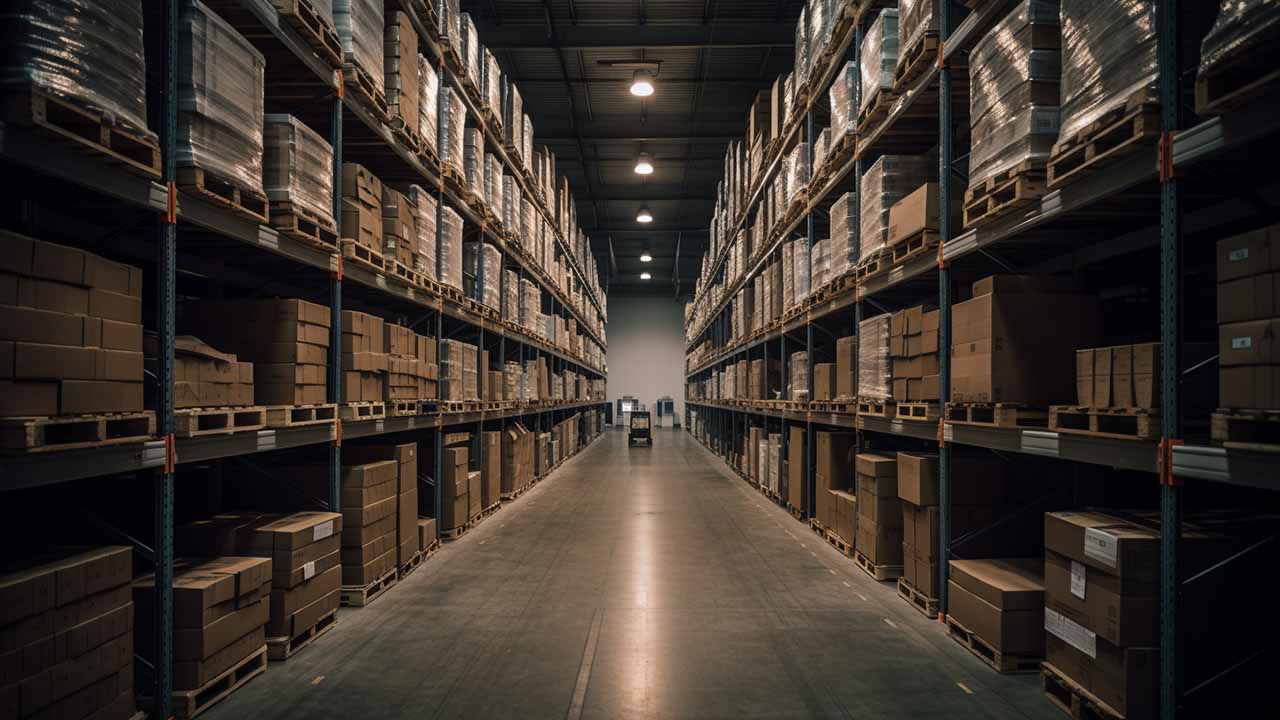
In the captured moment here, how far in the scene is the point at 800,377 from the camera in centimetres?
870

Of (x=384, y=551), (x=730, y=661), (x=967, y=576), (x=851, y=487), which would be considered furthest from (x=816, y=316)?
(x=384, y=551)

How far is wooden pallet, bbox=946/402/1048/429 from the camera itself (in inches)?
151

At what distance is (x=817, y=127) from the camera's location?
29.0ft

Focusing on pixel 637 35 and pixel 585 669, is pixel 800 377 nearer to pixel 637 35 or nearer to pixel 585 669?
pixel 585 669

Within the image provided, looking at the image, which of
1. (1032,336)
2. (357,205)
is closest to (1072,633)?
(1032,336)

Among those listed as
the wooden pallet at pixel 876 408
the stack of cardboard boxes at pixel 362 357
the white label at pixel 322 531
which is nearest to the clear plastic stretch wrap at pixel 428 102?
the stack of cardboard boxes at pixel 362 357

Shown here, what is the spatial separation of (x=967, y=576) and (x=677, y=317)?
30081 millimetres

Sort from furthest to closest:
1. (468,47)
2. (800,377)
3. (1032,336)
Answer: (800,377) → (468,47) → (1032,336)

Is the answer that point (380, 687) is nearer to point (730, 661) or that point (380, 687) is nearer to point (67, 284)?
point (730, 661)

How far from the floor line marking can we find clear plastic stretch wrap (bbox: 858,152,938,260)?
371 centimetres

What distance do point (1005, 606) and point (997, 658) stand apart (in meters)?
0.31

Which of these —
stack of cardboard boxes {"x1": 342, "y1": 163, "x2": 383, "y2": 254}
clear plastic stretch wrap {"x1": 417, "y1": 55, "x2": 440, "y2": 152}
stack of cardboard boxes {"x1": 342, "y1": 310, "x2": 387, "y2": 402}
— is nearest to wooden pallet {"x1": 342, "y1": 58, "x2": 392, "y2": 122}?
stack of cardboard boxes {"x1": 342, "y1": 163, "x2": 383, "y2": 254}

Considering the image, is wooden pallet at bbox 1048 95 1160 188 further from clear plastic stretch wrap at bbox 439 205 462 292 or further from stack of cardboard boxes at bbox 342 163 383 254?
clear plastic stretch wrap at bbox 439 205 462 292

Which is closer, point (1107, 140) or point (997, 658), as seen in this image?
point (1107, 140)
